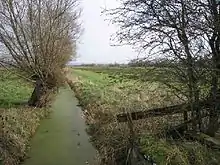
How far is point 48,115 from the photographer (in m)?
17.2

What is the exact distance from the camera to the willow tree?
1747 centimetres

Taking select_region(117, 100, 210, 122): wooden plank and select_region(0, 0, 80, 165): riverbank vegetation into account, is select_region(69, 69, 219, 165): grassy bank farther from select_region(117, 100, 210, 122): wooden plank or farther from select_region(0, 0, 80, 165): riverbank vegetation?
select_region(0, 0, 80, 165): riverbank vegetation

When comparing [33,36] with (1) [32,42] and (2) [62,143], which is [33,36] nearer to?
(1) [32,42]

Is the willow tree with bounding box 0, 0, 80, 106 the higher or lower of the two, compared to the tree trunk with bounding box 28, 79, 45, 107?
higher

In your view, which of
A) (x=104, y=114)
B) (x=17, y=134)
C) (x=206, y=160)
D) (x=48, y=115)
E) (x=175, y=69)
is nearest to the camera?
(x=206, y=160)

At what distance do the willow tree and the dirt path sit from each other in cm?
263

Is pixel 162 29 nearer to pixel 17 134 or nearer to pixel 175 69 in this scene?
pixel 175 69

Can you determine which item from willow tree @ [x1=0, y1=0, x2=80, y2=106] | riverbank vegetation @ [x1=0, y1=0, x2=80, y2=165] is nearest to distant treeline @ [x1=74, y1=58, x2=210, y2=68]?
riverbank vegetation @ [x1=0, y1=0, x2=80, y2=165]

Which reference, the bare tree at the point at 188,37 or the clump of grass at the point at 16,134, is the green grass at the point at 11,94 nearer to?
the clump of grass at the point at 16,134

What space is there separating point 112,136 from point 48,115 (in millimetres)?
8079

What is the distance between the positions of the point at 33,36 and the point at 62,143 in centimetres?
773

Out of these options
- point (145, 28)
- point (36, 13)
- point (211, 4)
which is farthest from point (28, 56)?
point (211, 4)

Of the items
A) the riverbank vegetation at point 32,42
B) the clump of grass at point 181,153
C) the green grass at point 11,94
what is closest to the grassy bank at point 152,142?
the clump of grass at point 181,153

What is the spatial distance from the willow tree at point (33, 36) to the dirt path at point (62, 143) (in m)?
2.63
